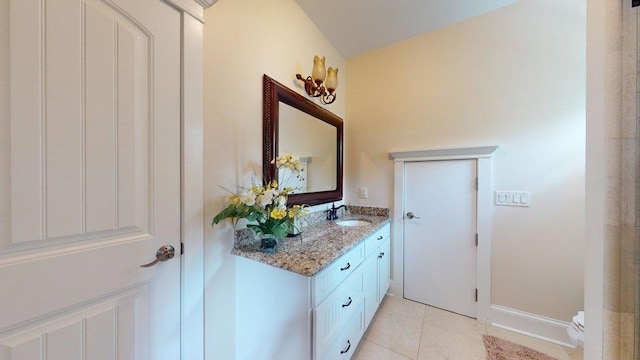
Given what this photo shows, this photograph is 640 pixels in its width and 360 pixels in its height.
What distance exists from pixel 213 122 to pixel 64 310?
2.97 ft

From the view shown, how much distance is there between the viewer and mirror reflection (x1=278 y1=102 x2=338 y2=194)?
169cm

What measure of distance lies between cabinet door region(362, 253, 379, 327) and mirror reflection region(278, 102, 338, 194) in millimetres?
807

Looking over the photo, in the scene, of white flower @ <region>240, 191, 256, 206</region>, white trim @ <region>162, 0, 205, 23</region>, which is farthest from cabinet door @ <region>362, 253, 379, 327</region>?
white trim @ <region>162, 0, 205, 23</region>

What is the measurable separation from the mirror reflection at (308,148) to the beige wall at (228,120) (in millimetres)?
260

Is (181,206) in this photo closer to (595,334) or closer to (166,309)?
(166,309)

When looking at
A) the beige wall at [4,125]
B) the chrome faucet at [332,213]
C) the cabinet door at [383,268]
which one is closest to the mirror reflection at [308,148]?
the chrome faucet at [332,213]

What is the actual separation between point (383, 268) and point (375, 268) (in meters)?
0.29

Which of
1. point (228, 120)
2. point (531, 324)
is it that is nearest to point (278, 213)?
point (228, 120)

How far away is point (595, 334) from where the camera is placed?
57 centimetres

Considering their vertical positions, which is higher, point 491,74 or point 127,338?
point 491,74

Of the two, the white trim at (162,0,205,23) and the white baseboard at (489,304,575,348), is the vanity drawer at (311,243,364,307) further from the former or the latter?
the white baseboard at (489,304,575,348)

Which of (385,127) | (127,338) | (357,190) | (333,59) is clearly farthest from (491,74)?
(127,338)

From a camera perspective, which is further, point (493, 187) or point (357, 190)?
point (357, 190)

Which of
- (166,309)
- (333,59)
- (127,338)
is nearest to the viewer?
(127,338)
